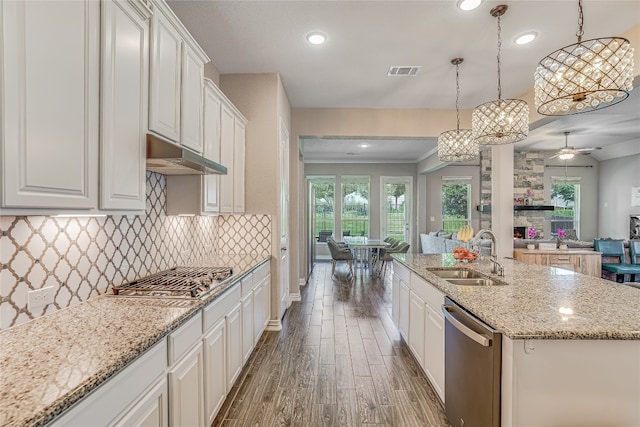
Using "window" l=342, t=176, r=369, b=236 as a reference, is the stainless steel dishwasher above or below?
below

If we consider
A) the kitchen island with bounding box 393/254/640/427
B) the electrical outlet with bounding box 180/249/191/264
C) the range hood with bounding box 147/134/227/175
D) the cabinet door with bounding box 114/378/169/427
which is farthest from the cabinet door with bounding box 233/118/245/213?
the kitchen island with bounding box 393/254/640/427

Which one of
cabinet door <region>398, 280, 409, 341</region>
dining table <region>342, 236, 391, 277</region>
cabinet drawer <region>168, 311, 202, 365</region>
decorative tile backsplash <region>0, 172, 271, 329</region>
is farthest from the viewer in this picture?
dining table <region>342, 236, 391, 277</region>

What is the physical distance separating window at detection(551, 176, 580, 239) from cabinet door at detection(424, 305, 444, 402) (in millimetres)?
9152

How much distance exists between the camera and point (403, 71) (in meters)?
3.69

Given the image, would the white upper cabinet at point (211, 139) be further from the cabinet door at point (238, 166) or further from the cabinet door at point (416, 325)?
the cabinet door at point (416, 325)

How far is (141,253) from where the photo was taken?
2.24 metres

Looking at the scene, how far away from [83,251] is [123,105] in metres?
0.82

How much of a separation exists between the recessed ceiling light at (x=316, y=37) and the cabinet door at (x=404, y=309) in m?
2.53

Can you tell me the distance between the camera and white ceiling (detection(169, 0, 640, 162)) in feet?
8.38

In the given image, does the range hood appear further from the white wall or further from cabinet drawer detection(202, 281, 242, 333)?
the white wall

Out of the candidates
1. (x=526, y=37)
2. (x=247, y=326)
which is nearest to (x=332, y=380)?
(x=247, y=326)

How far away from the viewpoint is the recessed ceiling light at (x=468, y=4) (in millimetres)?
2420

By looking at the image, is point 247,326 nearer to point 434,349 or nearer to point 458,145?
point 434,349

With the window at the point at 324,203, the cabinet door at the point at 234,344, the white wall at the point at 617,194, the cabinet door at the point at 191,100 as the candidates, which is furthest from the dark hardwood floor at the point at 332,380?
the white wall at the point at 617,194
